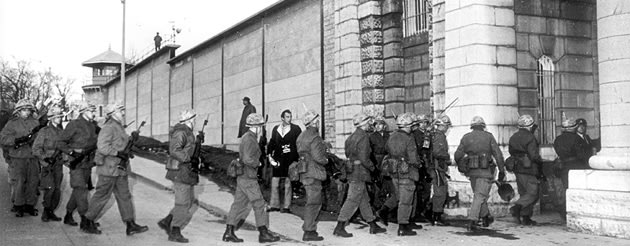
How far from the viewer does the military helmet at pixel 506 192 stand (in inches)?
406

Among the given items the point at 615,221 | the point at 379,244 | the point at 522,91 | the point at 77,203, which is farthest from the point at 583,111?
the point at 77,203

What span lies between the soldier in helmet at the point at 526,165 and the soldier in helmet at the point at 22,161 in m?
7.83

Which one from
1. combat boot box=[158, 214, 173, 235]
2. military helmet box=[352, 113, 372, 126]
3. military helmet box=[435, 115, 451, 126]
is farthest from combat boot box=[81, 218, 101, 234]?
military helmet box=[435, 115, 451, 126]

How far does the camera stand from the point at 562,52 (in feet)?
37.4

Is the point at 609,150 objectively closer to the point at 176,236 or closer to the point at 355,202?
the point at 355,202

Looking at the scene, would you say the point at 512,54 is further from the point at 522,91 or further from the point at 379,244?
the point at 379,244

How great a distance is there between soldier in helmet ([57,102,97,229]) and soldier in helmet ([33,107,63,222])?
592mm

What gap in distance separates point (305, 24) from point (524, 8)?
6409 mm

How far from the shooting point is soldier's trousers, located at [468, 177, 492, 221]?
29.3ft

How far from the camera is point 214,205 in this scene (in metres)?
11.5

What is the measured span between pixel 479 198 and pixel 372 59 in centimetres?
546

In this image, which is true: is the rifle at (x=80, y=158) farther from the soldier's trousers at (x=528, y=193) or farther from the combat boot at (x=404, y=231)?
the soldier's trousers at (x=528, y=193)

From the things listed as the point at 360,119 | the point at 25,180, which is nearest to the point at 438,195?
the point at 360,119

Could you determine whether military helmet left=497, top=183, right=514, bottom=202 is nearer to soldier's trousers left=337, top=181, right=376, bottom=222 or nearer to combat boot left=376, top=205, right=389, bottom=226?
combat boot left=376, top=205, right=389, bottom=226
